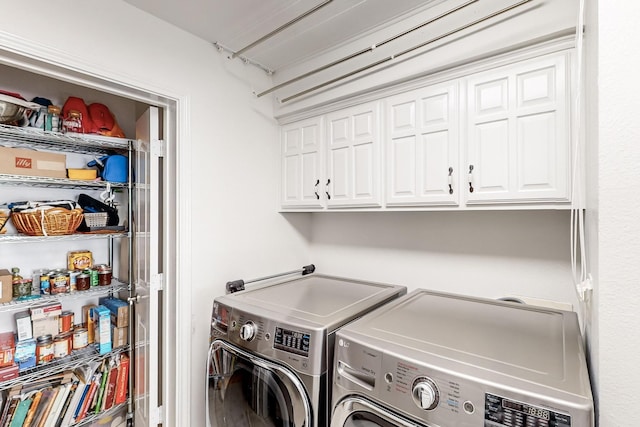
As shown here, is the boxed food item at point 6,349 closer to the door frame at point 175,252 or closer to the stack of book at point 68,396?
the stack of book at point 68,396

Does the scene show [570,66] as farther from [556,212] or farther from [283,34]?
[283,34]

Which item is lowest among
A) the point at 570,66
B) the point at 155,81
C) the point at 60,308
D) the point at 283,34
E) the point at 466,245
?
the point at 60,308

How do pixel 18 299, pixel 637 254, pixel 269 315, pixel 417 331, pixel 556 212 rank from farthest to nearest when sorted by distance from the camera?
pixel 18 299 < pixel 556 212 < pixel 269 315 < pixel 417 331 < pixel 637 254

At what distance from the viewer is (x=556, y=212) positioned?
1.43 m

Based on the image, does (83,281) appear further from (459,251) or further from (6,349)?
(459,251)

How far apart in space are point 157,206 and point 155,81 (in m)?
0.69

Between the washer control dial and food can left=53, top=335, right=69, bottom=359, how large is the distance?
Result: 6.87ft

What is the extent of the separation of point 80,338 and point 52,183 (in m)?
1.00

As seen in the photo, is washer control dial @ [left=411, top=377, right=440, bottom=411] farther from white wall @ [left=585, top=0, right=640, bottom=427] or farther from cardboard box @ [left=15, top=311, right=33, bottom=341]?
cardboard box @ [left=15, top=311, right=33, bottom=341]

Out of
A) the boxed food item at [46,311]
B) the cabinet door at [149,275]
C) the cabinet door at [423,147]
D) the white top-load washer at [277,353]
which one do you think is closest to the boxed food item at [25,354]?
the boxed food item at [46,311]

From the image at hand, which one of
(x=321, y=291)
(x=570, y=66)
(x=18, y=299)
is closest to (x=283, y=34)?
(x=570, y=66)

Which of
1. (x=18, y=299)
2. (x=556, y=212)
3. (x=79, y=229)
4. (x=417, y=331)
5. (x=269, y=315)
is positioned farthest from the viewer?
(x=79, y=229)

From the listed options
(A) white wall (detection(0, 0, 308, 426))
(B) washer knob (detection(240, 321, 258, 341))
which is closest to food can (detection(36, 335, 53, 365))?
(A) white wall (detection(0, 0, 308, 426))

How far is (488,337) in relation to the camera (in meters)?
1.04
